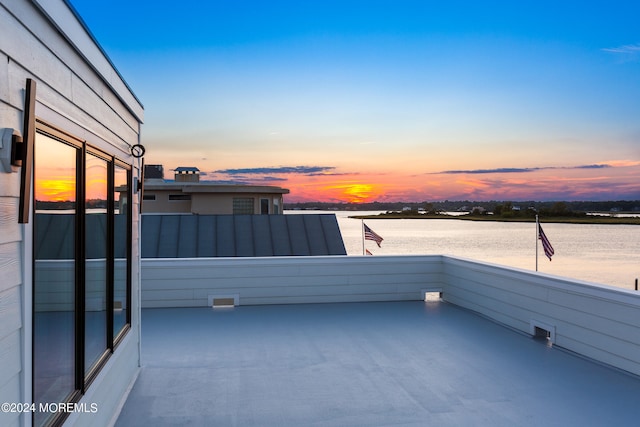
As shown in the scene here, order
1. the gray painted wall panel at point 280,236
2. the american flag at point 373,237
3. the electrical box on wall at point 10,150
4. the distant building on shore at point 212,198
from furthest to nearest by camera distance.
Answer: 1. the distant building on shore at point 212,198
2. the american flag at point 373,237
3. the gray painted wall panel at point 280,236
4. the electrical box on wall at point 10,150

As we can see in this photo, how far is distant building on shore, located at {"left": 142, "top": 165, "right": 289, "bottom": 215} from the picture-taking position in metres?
16.8

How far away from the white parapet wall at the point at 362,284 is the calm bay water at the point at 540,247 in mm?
23965

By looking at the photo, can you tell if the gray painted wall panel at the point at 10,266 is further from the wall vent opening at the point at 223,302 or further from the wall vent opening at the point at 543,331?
the wall vent opening at the point at 223,302

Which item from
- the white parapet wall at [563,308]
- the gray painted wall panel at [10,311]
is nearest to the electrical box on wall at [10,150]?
the gray painted wall panel at [10,311]

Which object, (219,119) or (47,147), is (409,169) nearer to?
(219,119)

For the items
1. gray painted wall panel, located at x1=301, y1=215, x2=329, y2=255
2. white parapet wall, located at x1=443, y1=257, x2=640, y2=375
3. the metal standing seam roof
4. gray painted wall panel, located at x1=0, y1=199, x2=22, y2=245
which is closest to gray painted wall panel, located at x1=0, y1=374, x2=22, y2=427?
gray painted wall panel, located at x1=0, y1=199, x2=22, y2=245

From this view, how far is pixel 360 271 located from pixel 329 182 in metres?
17.3

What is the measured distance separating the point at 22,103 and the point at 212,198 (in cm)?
1572

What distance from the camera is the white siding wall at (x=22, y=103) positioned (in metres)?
1.47

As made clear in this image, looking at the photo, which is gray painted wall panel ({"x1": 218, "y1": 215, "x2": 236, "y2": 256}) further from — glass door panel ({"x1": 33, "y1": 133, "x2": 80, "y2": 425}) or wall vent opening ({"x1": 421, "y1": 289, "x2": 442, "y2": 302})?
glass door panel ({"x1": 33, "y1": 133, "x2": 80, "y2": 425})

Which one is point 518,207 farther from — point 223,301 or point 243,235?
point 223,301

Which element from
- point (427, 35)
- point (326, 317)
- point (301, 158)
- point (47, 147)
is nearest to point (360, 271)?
point (326, 317)

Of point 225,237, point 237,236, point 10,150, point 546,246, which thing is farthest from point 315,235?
point 10,150

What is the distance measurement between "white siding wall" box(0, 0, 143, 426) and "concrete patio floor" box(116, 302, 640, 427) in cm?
102
